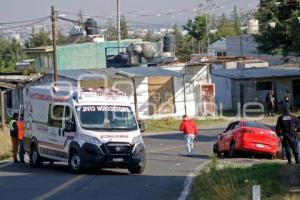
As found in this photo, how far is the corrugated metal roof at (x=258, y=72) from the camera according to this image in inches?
2275

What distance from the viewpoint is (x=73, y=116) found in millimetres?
22375

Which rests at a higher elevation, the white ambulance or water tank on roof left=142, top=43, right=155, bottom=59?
water tank on roof left=142, top=43, right=155, bottom=59

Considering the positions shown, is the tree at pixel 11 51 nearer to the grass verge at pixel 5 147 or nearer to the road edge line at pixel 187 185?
the grass verge at pixel 5 147

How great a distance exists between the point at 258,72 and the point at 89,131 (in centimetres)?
3892

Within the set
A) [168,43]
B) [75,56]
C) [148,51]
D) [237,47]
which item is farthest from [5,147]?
[237,47]

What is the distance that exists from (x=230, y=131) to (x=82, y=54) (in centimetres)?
4483

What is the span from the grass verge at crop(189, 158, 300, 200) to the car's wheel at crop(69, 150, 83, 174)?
4.78 meters

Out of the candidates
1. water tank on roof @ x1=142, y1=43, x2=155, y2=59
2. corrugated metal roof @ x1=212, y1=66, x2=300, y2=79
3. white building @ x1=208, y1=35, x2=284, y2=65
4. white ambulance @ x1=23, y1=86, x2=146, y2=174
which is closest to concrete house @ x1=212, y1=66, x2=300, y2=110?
corrugated metal roof @ x1=212, y1=66, x2=300, y2=79

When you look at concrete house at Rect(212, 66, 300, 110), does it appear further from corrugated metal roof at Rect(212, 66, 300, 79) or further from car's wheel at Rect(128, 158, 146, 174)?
car's wheel at Rect(128, 158, 146, 174)

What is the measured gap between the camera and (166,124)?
5103 centimetres

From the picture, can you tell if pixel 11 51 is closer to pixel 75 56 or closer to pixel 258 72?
pixel 75 56

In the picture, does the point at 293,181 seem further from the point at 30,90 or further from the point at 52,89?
the point at 30,90

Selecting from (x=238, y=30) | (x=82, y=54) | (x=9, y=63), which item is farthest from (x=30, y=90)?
(x=238, y=30)

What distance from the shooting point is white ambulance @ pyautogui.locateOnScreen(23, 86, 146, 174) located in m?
21.5
